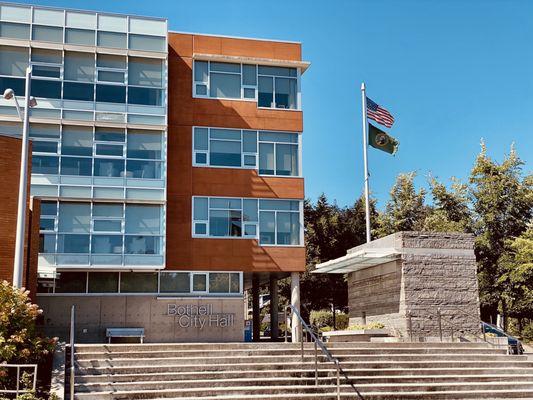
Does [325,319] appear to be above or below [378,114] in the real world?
below

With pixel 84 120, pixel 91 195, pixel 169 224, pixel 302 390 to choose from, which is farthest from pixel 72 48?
pixel 302 390

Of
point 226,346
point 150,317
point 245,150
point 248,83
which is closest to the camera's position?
point 226,346

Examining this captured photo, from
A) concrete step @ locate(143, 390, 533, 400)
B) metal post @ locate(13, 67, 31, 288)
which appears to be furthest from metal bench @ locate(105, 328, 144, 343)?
concrete step @ locate(143, 390, 533, 400)

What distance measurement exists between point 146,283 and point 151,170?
4.61 metres

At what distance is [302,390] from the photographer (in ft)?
55.0

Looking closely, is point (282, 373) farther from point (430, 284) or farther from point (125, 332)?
point (125, 332)

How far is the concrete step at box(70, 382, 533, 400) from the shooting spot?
1552 centimetres

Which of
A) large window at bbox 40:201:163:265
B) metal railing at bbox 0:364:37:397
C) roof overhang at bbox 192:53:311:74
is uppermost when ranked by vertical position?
roof overhang at bbox 192:53:311:74

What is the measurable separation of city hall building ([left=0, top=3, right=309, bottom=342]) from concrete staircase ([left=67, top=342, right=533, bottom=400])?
31.7ft

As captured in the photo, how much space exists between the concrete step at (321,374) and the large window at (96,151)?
1293cm

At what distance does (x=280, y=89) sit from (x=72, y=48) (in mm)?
9084

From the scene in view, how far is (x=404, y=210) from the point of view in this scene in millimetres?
46594

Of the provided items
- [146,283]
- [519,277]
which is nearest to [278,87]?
[146,283]

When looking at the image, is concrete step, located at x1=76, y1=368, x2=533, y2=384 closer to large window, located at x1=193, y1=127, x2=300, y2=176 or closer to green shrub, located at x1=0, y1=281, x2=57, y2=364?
green shrub, located at x1=0, y1=281, x2=57, y2=364
